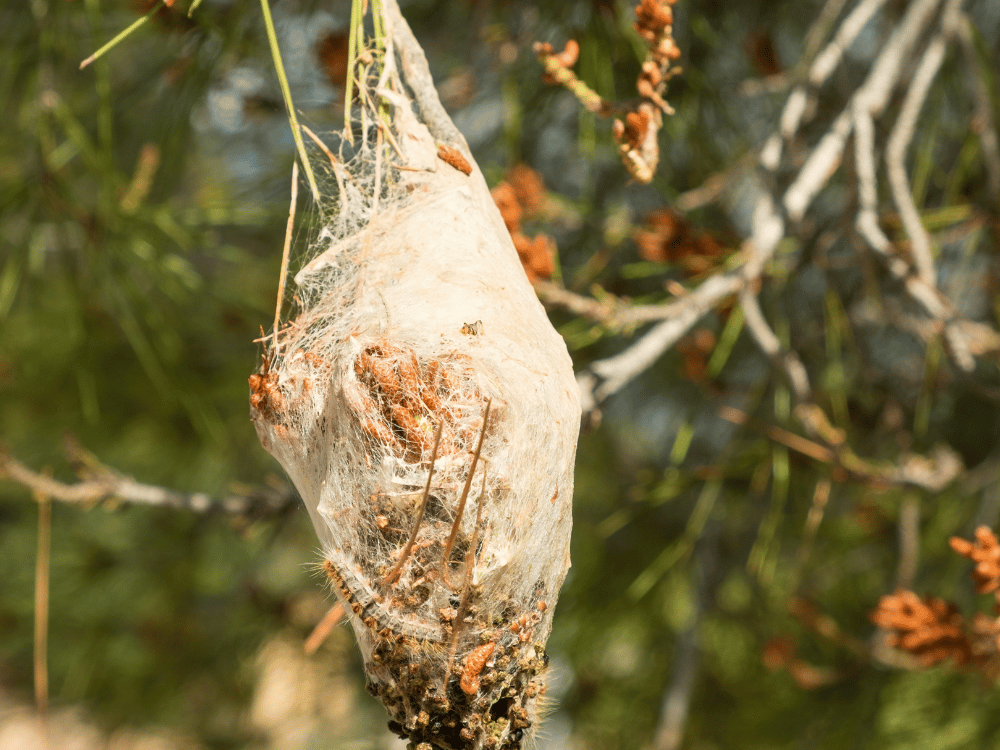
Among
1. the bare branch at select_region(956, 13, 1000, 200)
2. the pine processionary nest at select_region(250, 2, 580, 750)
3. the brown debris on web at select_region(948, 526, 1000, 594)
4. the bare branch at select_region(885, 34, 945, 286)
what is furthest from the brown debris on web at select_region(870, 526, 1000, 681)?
the bare branch at select_region(956, 13, 1000, 200)

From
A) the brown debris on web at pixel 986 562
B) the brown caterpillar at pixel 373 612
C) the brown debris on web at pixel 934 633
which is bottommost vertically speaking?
the brown debris on web at pixel 934 633

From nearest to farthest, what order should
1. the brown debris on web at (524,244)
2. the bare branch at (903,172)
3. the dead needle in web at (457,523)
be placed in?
the dead needle in web at (457,523) → the brown debris on web at (524,244) → the bare branch at (903,172)

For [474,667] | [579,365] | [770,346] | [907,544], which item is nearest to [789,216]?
[770,346]

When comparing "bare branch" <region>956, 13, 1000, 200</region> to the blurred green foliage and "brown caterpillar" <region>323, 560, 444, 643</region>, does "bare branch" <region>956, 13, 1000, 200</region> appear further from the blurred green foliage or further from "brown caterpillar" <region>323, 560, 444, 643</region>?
"brown caterpillar" <region>323, 560, 444, 643</region>

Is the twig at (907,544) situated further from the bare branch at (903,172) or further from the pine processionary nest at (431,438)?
the pine processionary nest at (431,438)

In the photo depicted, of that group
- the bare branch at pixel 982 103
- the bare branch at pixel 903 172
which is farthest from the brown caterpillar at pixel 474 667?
the bare branch at pixel 982 103

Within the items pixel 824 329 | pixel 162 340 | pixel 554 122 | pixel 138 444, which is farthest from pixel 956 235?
pixel 138 444

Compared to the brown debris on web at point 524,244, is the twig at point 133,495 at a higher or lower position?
lower
